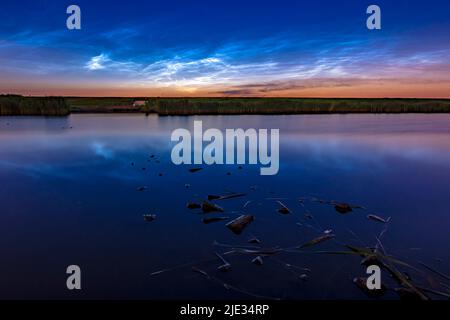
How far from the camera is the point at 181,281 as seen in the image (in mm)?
4879

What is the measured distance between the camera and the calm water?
15.9 ft

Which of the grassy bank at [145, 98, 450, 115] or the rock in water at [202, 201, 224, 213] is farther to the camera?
the grassy bank at [145, 98, 450, 115]

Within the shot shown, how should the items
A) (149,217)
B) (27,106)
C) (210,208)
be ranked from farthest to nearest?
(27,106), (210,208), (149,217)

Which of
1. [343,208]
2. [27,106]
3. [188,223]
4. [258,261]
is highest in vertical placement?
[27,106]

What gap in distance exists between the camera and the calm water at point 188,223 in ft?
15.9

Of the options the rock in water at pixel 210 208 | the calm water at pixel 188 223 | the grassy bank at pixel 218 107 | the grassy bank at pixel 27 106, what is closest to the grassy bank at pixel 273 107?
the grassy bank at pixel 218 107

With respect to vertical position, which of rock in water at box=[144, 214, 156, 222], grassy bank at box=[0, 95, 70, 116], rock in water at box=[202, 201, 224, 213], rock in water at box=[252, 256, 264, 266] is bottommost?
rock in water at box=[252, 256, 264, 266]

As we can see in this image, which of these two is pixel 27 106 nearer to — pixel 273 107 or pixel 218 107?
pixel 218 107

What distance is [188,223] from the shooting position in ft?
22.9

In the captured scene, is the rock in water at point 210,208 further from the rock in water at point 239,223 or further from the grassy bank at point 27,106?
the grassy bank at point 27,106

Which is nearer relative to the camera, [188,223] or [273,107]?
[188,223]

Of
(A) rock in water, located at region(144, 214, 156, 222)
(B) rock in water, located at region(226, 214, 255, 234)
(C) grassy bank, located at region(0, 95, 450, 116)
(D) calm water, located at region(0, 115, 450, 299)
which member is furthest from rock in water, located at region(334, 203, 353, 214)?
(C) grassy bank, located at region(0, 95, 450, 116)

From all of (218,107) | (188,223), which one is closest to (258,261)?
(188,223)

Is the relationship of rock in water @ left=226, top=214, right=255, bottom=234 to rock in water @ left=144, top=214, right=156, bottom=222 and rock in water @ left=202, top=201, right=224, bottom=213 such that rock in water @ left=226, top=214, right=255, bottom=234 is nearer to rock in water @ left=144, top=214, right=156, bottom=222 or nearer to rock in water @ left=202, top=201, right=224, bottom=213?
rock in water @ left=202, top=201, right=224, bottom=213
